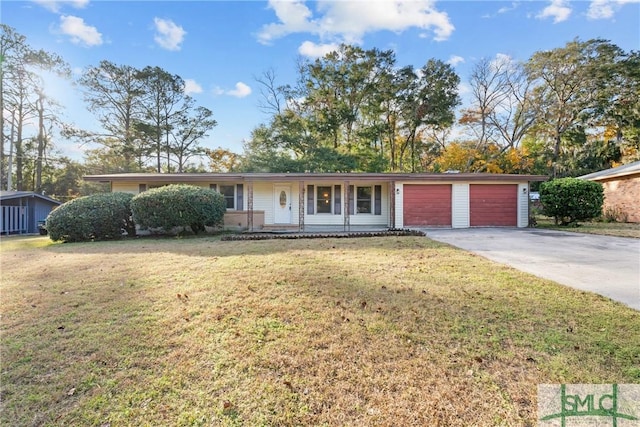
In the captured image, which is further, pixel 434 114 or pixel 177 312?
pixel 434 114

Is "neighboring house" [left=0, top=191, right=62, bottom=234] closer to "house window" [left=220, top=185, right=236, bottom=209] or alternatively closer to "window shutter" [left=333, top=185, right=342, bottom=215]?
"house window" [left=220, top=185, right=236, bottom=209]

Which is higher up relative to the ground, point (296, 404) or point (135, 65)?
point (135, 65)

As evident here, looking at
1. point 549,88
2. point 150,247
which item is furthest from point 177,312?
point 549,88

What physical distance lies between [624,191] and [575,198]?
511 cm

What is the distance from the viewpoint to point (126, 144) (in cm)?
2558

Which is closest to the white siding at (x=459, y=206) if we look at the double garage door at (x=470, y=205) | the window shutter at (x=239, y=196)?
the double garage door at (x=470, y=205)

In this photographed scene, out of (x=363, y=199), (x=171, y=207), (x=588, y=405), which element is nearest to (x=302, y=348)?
(x=588, y=405)

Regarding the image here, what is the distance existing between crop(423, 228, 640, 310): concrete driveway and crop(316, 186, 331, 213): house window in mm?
6621

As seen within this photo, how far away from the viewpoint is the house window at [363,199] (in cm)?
1464

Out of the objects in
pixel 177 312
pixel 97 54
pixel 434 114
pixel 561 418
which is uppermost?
pixel 97 54

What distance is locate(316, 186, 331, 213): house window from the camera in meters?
14.6

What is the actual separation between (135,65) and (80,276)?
2606cm

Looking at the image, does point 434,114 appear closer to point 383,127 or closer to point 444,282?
point 383,127

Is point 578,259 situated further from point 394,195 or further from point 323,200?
point 323,200
